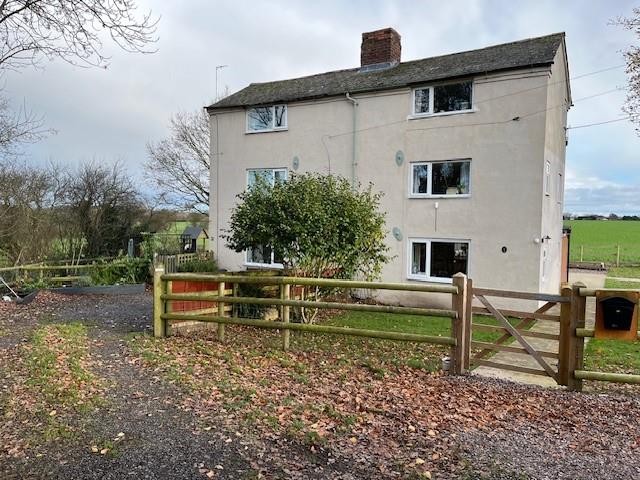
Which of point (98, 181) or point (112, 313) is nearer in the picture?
point (112, 313)

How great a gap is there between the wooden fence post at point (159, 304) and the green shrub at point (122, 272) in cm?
943

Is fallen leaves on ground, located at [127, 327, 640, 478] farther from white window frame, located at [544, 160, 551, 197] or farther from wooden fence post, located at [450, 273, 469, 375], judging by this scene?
white window frame, located at [544, 160, 551, 197]

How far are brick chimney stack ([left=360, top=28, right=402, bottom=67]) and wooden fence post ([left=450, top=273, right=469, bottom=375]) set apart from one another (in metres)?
12.9

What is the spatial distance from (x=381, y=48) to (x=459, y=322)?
1364cm

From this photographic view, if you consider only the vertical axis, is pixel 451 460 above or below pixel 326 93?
below

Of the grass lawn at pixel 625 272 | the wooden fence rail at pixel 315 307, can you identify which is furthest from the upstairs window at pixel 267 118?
the grass lawn at pixel 625 272

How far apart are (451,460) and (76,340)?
6414mm

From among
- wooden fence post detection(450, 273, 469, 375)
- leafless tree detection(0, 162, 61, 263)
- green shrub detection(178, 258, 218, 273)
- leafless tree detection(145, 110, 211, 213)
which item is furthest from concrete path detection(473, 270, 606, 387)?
leafless tree detection(145, 110, 211, 213)

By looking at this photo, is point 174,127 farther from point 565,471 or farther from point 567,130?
point 565,471

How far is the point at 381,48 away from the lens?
1698 centimetres

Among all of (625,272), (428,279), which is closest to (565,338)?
(428,279)

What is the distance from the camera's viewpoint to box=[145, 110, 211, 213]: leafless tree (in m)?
31.5

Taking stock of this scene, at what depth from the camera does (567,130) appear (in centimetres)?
1872

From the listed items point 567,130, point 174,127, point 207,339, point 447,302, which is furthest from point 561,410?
point 174,127
